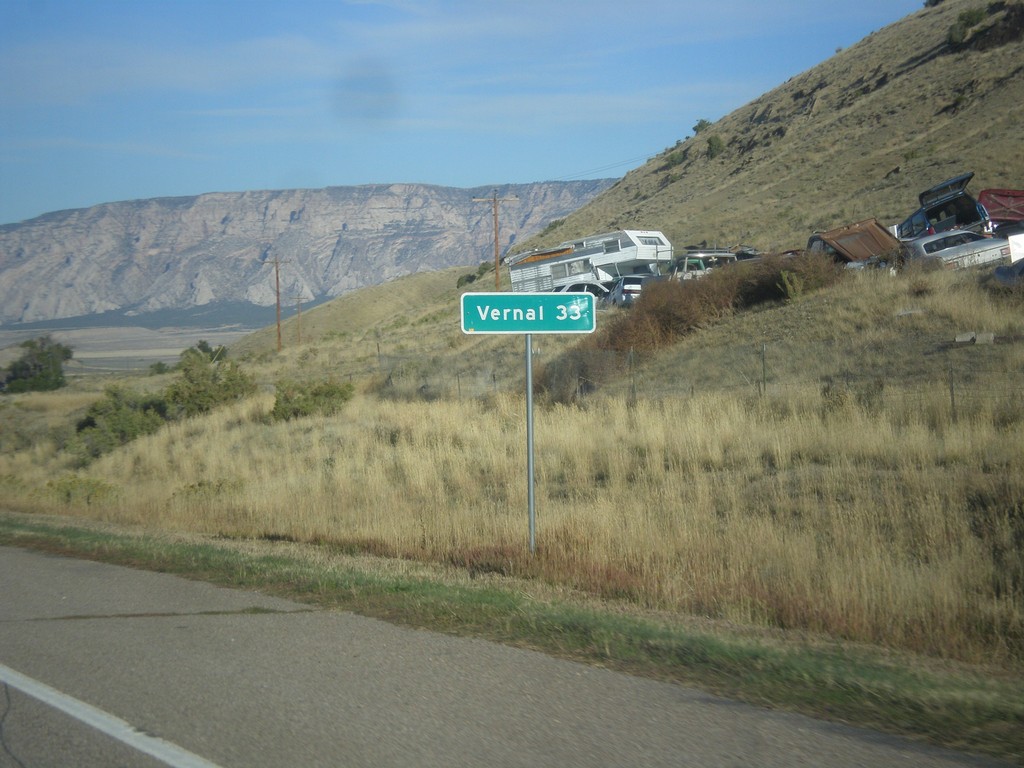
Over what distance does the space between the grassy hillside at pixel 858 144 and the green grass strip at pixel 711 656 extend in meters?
37.6

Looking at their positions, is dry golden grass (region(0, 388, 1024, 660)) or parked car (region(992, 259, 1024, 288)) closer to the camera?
dry golden grass (region(0, 388, 1024, 660))

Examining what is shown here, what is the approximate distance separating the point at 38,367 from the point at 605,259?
36081mm

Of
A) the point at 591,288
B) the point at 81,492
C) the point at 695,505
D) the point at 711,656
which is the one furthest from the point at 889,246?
the point at 711,656

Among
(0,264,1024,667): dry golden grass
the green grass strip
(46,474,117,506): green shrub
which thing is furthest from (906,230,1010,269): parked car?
the green grass strip

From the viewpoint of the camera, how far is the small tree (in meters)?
55.6

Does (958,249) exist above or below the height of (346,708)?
above

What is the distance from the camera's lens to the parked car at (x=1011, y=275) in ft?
69.4

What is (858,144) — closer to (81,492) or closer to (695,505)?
(81,492)

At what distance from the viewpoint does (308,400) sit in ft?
92.4

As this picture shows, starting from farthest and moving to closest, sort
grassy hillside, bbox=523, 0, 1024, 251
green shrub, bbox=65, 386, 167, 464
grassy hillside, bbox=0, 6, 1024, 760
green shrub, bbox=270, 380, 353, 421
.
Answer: grassy hillside, bbox=523, 0, 1024, 251 → green shrub, bbox=65, 386, 167, 464 → green shrub, bbox=270, 380, 353, 421 → grassy hillside, bbox=0, 6, 1024, 760

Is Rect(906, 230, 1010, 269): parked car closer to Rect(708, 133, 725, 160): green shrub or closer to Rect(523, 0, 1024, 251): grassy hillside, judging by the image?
Rect(523, 0, 1024, 251): grassy hillside

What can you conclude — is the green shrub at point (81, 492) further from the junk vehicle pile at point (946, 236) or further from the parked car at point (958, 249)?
the parked car at point (958, 249)

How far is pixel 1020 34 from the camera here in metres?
53.4

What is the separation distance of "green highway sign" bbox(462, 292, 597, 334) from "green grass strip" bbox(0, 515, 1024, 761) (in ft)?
8.83
